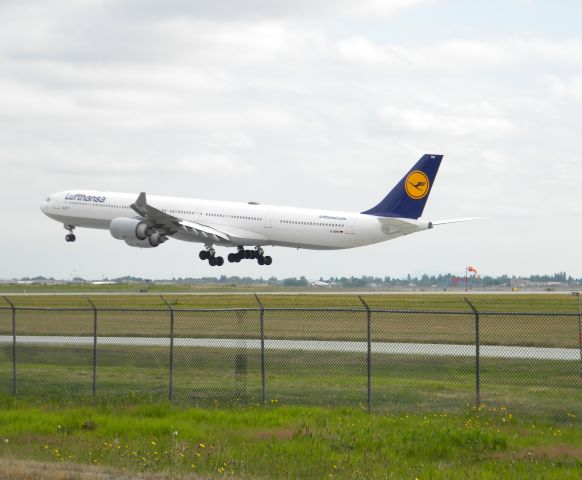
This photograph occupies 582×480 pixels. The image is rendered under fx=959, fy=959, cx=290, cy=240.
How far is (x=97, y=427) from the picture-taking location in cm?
1747

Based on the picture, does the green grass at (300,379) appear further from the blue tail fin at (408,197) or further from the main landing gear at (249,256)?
the main landing gear at (249,256)

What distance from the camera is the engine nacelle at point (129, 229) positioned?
63125mm

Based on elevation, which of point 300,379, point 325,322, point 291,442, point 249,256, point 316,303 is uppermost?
point 249,256

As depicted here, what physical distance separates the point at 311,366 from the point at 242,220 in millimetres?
40700

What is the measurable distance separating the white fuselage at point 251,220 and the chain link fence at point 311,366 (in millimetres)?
22064

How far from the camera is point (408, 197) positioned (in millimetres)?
62562

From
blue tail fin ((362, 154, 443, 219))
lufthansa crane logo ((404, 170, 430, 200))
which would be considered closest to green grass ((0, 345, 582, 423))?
blue tail fin ((362, 154, 443, 219))

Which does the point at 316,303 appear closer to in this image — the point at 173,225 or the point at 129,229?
the point at 129,229

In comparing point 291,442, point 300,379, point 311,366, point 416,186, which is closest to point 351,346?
point 311,366

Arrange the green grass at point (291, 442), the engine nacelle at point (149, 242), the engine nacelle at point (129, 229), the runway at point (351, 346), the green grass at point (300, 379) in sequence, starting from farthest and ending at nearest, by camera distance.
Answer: the engine nacelle at point (149, 242) → the engine nacelle at point (129, 229) → the runway at point (351, 346) → the green grass at point (300, 379) → the green grass at point (291, 442)

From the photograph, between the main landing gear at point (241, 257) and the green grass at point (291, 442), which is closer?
the green grass at point (291, 442)

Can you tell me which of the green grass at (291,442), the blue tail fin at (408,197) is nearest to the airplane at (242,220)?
the blue tail fin at (408,197)

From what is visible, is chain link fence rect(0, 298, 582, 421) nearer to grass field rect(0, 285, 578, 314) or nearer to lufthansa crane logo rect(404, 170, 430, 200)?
grass field rect(0, 285, 578, 314)

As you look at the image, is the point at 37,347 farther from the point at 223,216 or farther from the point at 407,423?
the point at 223,216
